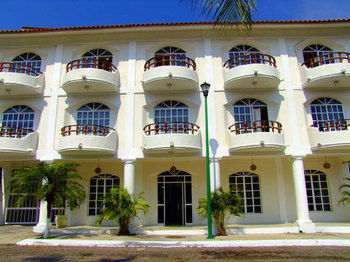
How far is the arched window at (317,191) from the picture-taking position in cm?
1479

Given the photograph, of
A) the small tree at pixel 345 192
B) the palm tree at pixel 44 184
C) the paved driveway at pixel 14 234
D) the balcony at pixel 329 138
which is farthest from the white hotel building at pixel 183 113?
the palm tree at pixel 44 184

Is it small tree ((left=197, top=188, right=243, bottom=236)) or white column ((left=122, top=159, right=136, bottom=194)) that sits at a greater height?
white column ((left=122, top=159, right=136, bottom=194))

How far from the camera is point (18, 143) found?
13297 mm

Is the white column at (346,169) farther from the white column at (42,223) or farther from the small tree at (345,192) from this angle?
the white column at (42,223)

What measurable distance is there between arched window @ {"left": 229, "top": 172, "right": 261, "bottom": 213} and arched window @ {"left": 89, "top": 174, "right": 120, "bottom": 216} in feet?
21.7

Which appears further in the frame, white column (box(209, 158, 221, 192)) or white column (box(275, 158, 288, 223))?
white column (box(275, 158, 288, 223))

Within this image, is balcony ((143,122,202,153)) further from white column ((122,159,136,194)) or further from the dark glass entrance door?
the dark glass entrance door


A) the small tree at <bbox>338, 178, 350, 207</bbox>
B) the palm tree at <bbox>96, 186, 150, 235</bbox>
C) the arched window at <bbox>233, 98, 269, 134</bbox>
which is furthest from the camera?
the arched window at <bbox>233, 98, 269, 134</bbox>

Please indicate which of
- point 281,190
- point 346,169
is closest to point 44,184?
point 281,190

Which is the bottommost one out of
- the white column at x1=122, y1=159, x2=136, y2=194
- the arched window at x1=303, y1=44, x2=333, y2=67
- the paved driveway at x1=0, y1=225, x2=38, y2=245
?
the paved driveway at x1=0, y1=225, x2=38, y2=245

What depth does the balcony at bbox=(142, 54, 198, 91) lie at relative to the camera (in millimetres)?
13711

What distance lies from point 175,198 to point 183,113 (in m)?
4.65

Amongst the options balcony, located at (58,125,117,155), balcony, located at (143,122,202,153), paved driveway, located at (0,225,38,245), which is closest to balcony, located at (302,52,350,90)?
balcony, located at (143,122,202,153)

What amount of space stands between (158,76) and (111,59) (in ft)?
11.8
